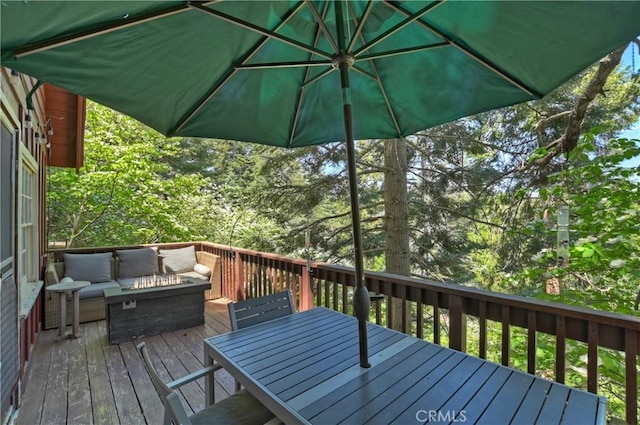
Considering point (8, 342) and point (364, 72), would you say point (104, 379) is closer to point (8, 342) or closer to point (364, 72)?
point (8, 342)

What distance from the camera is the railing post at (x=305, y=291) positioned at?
341cm

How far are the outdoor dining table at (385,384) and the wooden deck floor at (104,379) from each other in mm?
1019

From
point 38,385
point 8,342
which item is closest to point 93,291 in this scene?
point 38,385

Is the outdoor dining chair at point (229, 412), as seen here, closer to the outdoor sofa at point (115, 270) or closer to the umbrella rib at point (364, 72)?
the umbrella rib at point (364, 72)

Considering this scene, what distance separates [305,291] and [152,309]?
198 centimetres

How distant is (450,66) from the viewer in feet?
6.57

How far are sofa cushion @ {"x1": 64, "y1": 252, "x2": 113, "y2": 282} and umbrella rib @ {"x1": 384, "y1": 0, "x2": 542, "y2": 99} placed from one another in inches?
208

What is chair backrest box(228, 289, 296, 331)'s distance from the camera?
2061 millimetres

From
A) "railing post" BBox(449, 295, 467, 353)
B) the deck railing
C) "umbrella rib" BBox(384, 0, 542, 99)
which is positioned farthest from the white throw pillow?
"umbrella rib" BBox(384, 0, 542, 99)

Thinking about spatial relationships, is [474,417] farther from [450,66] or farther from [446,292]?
[450,66]

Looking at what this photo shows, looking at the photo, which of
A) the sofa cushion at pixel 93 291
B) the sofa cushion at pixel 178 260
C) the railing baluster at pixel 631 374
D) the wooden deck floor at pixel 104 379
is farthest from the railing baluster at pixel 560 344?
the sofa cushion at pixel 178 260

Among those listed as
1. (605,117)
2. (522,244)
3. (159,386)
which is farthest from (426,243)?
(159,386)

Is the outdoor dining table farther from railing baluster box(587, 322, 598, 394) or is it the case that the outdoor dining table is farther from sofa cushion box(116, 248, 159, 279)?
sofa cushion box(116, 248, 159, 279)

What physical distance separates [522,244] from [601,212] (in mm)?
3109
